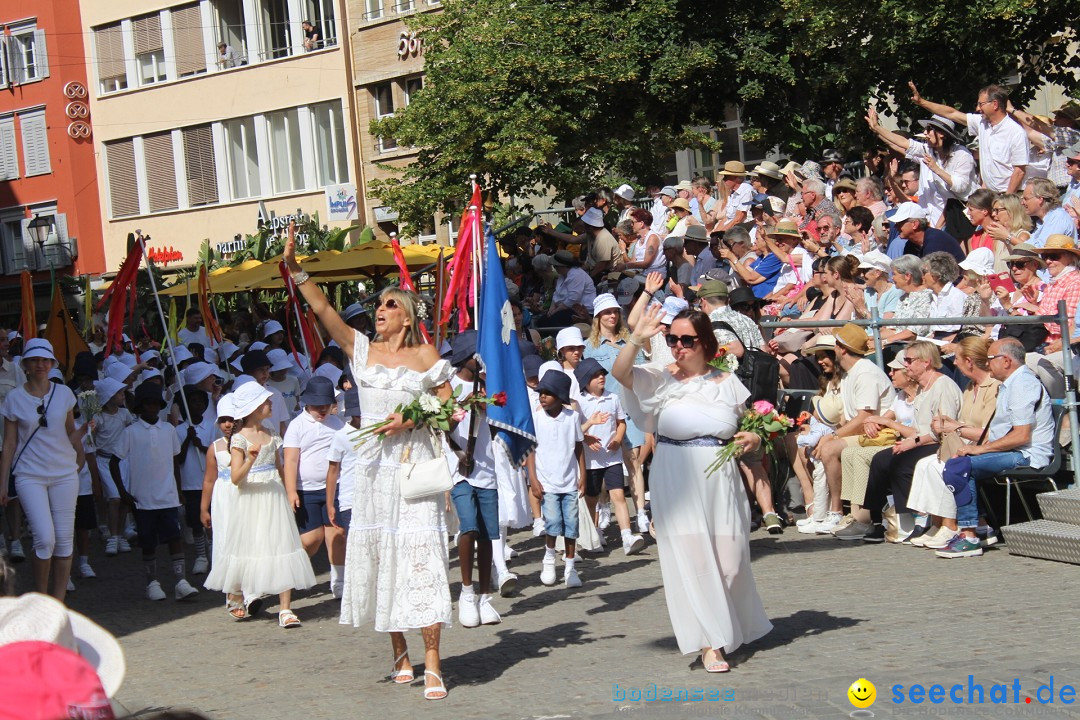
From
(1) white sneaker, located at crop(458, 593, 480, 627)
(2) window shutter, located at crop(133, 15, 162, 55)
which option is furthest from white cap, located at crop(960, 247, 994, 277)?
(2) window shutter, located at crop(133, 15, 162, 55)

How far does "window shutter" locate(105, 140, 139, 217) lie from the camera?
146 ft

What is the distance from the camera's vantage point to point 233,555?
33.7 feet

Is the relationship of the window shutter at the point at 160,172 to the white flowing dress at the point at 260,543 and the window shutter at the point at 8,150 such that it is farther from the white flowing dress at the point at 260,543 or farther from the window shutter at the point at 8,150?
the white flowing dress at the point at 260,543

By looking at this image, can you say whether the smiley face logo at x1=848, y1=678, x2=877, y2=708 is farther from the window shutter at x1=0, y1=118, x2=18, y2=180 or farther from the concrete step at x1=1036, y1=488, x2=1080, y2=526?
the window shutter at x1=0, y1=118, x2=18, y2=180

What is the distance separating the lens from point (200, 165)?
141ft

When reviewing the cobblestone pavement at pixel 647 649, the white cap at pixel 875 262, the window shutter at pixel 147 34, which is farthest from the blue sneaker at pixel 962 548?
the window shutter at pixel 147 34

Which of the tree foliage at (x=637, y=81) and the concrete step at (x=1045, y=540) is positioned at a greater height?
the tree foliage at (x=637, y=81)

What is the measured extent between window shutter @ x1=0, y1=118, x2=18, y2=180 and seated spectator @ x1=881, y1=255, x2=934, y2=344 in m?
40.7

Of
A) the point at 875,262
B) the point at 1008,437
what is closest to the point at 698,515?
the point at 1008,437

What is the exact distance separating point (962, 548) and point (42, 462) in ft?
22.9

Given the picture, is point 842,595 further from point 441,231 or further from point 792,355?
point 441,231

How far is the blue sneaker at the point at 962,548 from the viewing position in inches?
410

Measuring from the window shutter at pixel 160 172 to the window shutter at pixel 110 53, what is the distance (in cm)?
250

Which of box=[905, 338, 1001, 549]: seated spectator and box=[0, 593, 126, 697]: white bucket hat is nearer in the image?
box=[0, 593, 126, 697]: white bucket hat
